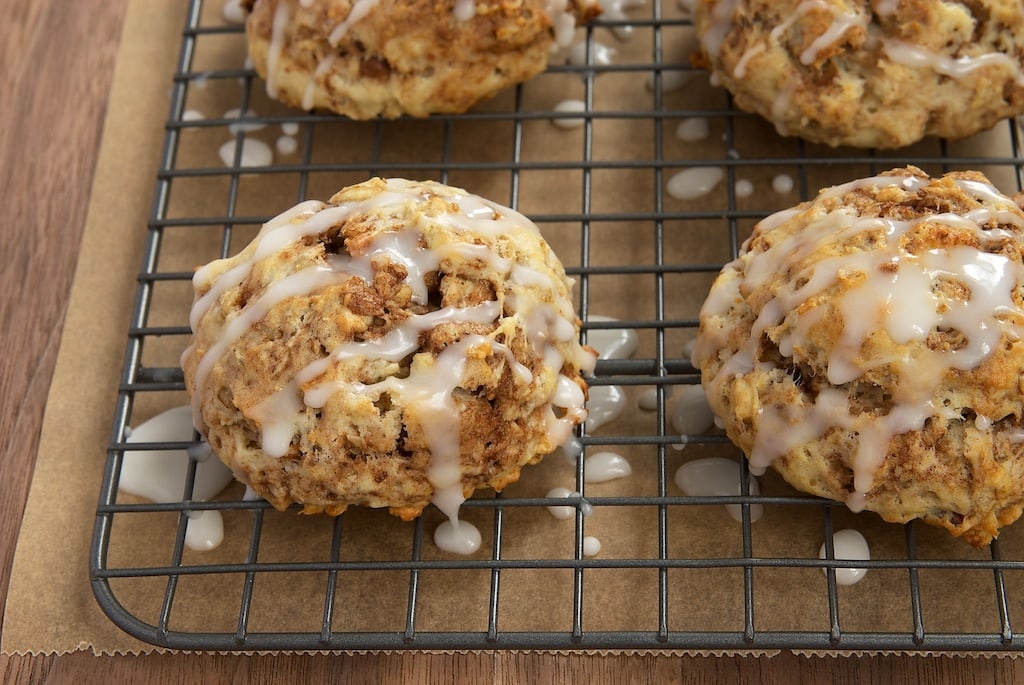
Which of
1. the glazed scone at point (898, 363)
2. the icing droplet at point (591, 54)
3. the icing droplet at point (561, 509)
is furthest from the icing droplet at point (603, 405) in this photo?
the icing droplet at point (591, 54)

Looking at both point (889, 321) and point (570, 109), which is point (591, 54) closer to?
point (570, 109)

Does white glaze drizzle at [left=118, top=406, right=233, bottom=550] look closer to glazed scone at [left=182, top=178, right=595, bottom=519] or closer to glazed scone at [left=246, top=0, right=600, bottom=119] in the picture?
glazed scone at [left=182, top=178, right=595, bottom=519]

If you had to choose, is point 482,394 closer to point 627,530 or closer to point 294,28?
point 627,530

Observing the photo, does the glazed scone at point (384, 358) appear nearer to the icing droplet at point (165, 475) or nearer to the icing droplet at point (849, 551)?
the icing droplet at point (165, 475)

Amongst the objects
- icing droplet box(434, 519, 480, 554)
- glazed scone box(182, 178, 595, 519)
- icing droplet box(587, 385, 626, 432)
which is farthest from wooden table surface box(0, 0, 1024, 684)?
icing droplet box(587, 385, 626, 432)

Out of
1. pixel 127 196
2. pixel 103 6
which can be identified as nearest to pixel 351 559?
pixel 127 196

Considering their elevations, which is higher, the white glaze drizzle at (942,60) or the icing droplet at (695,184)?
the white glaze drizzle at (942,60)
